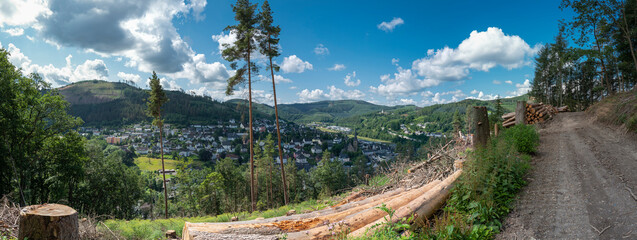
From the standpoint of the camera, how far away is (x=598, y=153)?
24.8 ft

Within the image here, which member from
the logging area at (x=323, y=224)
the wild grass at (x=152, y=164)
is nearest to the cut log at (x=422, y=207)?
the logging area at (x=323, y=224)

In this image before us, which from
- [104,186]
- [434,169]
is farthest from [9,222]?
[104,186]

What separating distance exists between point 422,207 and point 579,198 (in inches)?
116

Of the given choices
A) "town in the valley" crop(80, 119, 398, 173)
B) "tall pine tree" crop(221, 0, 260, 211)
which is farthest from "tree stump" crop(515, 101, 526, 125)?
"town in the valley" crop(80, 119, 398, 173)

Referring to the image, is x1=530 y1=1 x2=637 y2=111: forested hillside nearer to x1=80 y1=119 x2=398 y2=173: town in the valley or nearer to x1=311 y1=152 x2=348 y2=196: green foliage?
x1=311 y1=152 x2=348 y2=196: green foliage

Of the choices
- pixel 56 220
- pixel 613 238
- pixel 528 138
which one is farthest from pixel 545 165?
pixel 56 220

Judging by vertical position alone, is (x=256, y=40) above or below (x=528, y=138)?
above

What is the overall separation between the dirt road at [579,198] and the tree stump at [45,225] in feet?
21.6

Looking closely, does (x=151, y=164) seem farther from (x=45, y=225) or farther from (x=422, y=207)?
(x=422, y=207)

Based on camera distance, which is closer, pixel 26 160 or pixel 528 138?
pixel 528 138

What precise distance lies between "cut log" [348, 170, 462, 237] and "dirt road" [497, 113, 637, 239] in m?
1.01

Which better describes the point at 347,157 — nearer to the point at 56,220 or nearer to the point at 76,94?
the point at 56,220

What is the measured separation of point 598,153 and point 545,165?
101 inches

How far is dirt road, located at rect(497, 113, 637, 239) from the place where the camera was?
11.9ft
